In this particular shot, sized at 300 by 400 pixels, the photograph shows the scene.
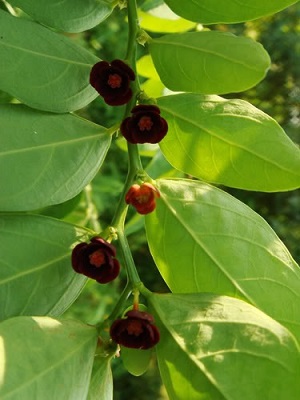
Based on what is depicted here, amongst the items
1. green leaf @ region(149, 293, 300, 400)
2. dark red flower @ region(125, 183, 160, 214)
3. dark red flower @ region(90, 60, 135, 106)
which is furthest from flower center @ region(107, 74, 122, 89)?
green leaf @ region(149, 293, 300, 400)

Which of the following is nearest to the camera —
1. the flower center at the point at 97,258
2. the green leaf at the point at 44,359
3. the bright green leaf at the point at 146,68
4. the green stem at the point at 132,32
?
the green leaf at the point at 44,359

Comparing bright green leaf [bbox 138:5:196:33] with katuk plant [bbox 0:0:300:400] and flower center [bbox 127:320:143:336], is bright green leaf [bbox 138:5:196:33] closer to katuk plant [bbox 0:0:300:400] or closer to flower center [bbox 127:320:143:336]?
katuk plant [bbox 0:0:300:400]

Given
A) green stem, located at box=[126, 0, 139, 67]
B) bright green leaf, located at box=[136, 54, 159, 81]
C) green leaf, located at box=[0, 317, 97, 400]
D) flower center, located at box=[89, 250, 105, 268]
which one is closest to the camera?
green leaf, located at box=[0, 317, 97, 400]

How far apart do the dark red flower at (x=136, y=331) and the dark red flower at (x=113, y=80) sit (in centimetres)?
23

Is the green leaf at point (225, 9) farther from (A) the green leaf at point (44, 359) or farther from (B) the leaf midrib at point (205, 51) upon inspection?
(A) the green leaf at point (44, 359)

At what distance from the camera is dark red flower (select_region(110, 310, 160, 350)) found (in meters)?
0.67

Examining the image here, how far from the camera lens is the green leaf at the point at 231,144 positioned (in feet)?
2.48

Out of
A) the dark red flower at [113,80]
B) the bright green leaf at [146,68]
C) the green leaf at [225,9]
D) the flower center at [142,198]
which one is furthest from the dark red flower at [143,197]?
the bright green leaf at [146,68]

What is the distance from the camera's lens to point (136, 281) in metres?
0.75

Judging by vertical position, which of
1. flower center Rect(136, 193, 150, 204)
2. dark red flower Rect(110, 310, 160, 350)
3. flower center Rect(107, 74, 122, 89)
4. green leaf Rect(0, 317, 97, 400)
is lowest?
green leaf Rect(0, 317, 97, 400)

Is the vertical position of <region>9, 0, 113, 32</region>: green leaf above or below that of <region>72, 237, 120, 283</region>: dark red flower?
above

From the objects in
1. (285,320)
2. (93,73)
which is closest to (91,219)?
(93,73)

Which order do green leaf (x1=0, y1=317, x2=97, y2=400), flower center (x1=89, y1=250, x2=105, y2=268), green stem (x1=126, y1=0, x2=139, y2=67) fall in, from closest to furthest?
green leaf (x1=0, y1=317, x2=97, y2=400), flower center (x1=89, y1=250, x2=105, y2=268), green stem (x1=126, y1=0, x2=139, y2=67)

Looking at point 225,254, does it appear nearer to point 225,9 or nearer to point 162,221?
point 162,221
